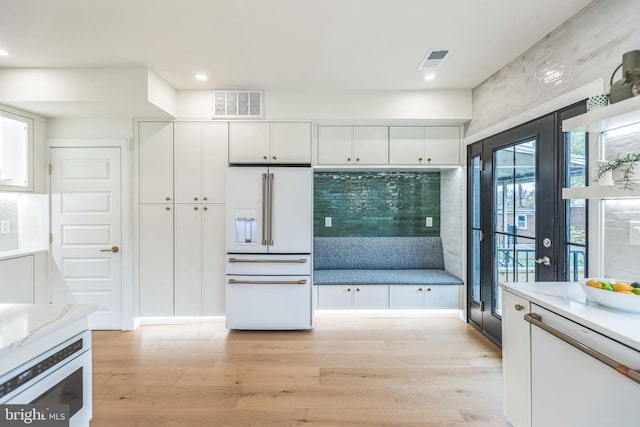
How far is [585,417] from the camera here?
4.15 ft

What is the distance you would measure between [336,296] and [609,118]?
2.83m

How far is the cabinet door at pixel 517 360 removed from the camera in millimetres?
1619

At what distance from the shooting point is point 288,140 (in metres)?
3.36

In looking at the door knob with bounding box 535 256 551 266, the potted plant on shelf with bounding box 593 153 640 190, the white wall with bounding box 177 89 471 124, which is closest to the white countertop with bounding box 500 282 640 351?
the door knob with bounding box 535 256 551 266

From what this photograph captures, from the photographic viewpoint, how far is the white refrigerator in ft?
10.6

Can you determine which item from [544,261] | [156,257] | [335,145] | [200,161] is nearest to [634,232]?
[544,261]

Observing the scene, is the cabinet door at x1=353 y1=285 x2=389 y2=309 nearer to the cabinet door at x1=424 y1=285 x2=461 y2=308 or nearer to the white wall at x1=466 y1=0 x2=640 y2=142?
the cabinet door at x1=424 y1=285 x2=461 y2=308

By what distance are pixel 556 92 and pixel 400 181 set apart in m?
2.10

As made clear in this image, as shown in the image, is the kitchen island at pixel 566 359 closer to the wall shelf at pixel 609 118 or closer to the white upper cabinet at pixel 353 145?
the wall shelf at pixel 609 118

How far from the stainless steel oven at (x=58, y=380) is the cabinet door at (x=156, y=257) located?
2.07m

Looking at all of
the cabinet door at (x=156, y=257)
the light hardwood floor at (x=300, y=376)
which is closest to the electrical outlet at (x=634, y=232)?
the light hardwood floor at (x=300, y=376)

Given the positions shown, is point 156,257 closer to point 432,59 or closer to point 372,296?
point 372,296

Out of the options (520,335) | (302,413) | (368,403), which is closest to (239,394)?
(302,413)

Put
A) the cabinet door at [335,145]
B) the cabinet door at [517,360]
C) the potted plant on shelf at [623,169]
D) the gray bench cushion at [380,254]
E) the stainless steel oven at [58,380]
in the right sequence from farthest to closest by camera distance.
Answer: the gray bench cushion at [380,254]
the cabinet door at [335,145]
the cabinet door at [517,360]
the potted plant on shelf at [623,169]
the stainless steel oven at [58,380]
